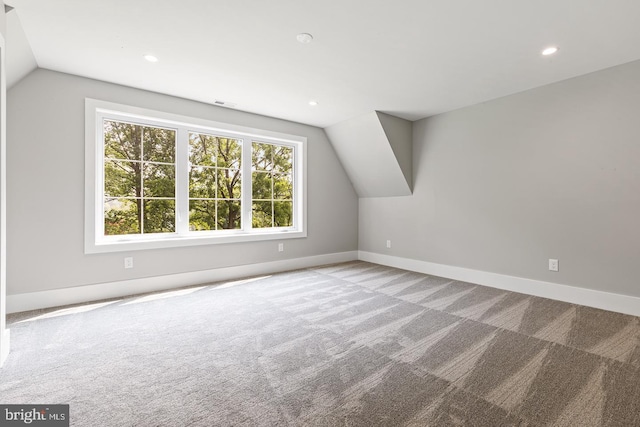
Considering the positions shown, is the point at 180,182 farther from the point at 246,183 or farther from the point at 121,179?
the point at 246,183

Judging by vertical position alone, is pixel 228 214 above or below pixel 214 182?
below

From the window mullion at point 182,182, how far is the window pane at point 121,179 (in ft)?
1.44

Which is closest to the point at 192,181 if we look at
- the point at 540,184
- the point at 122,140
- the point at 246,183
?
the point at 246,183

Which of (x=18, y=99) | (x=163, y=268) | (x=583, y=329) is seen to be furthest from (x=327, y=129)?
(x=583, y=329)

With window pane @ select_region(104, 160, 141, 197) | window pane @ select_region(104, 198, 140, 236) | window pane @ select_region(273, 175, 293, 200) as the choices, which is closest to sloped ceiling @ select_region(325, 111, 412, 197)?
window pane @ select_region(273, 175, 293, 200)

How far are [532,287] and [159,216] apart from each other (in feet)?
14.8

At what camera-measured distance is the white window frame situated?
300cm

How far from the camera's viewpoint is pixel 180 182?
143 inches

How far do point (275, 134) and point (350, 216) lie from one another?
200 cm

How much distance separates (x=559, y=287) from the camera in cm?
307

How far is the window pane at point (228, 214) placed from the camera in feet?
13.2

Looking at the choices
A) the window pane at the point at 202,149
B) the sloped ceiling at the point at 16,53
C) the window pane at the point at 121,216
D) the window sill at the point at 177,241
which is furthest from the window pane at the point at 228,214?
the sloped ceiling at the point at 16,53

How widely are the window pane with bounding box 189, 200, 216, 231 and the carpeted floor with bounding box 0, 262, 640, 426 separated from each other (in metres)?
1.05

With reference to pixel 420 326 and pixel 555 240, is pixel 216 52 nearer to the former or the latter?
pixel 420 326
